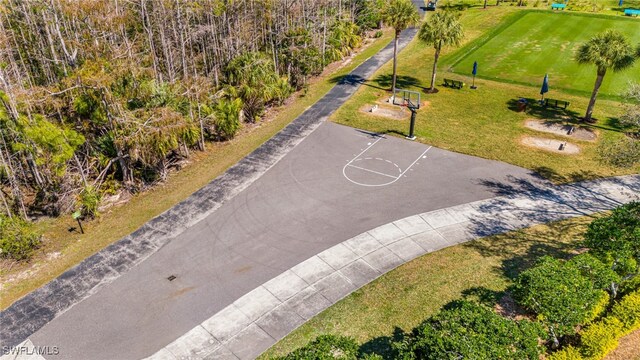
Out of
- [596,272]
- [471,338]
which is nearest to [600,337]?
[596,272]

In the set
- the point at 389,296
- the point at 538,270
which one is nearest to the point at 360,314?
the point at 389,296

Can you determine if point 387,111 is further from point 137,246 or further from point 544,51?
point 137,246

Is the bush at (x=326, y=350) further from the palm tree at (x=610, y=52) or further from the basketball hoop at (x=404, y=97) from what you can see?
the palm tree at (x=610, y=52)

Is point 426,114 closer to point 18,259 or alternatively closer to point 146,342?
point 146,342

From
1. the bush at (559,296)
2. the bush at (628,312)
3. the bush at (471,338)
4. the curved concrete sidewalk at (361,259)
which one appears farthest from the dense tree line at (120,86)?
the bush at (628,312)

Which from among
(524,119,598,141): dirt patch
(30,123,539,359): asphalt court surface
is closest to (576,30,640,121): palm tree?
(524,119,598,141): dirt patch
